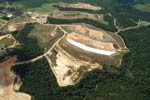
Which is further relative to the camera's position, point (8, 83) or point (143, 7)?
point (143, 7)

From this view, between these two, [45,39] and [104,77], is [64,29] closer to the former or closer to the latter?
[45,39]

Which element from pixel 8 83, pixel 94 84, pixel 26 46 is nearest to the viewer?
pixel 8 83

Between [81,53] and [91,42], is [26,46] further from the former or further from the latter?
[91,42]

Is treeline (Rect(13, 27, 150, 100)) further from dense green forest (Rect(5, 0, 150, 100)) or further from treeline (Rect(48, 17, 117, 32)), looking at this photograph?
treeline (Rect(48, 17, 117, 32))

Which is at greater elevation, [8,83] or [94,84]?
[8,83]

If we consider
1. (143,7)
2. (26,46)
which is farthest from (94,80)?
(143,7)

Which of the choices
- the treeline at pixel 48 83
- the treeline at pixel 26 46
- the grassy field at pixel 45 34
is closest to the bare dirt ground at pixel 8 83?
the treeline at pixel 48 83

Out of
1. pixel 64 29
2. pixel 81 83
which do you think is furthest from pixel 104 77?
pixel 64 29

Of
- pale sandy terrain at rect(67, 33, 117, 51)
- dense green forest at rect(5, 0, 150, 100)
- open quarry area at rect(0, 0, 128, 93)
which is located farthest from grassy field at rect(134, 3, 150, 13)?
pale sandy terrain at rect(67, 33, 117, 51)

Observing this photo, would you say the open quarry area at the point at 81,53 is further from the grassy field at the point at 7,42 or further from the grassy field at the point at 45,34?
the grassy field at the point at 7,42
